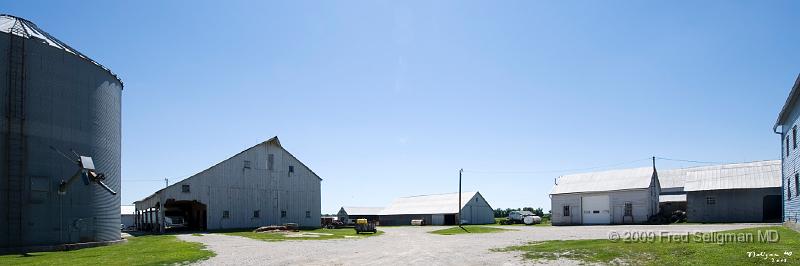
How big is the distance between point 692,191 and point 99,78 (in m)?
50.3

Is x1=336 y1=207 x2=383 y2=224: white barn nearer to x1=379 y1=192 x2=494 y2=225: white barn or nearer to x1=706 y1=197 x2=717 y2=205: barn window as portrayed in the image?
x1=379 y1=192 x2=494 y2=225: white barn

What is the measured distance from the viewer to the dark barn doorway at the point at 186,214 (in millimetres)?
51500

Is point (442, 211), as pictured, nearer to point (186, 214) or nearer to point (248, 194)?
point (248, 194)

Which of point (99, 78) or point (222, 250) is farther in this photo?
point (99, 78)

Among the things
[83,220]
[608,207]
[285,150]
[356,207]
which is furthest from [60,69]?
[356,207]

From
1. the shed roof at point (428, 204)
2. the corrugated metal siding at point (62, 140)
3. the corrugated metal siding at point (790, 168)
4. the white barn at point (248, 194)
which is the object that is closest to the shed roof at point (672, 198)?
the shed roof at point (428, 204)

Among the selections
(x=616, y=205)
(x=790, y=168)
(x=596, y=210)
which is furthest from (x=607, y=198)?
(x=790, y=168)

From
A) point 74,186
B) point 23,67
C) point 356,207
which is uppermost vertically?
point 23,67

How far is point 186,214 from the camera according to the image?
198ft

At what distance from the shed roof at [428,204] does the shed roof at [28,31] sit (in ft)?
165

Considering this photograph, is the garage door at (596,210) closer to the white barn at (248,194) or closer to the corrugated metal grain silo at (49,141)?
the white barn at (248,194)

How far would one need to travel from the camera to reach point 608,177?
2393 inches

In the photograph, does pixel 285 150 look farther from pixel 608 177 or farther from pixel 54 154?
pixel 608 177

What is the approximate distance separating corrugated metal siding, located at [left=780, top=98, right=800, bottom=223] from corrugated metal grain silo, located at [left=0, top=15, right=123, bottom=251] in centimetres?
3446
